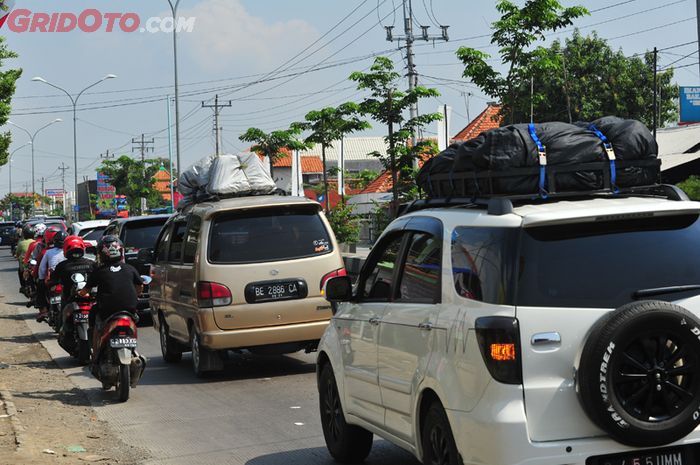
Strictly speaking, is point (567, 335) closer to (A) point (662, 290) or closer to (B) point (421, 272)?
(A) point (662, 290)

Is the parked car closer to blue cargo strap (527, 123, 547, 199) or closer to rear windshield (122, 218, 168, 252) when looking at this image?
rear windshield (122, 218, 168, 252)

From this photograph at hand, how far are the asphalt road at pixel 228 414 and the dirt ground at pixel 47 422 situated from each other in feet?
0.59

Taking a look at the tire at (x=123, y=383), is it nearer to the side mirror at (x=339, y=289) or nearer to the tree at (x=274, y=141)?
the side mirror at (x=339, y=289)

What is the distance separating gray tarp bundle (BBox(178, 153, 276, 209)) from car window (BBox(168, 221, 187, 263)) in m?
0.51

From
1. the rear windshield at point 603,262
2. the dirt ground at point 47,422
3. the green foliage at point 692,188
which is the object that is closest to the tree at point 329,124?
the green foliage at point 692,188

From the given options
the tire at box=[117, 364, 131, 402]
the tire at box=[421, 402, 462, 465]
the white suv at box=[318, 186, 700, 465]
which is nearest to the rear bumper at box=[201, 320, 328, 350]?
the tire at box=[117, 364, 131, 402]

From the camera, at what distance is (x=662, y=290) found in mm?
5254

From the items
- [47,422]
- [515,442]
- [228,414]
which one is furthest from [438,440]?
[47,422]

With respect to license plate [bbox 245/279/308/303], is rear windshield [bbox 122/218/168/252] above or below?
above

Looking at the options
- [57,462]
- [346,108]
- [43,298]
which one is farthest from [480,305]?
[346,108]

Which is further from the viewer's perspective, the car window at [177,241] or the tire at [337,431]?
the car window at [177,241]

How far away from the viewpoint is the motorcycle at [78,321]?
1375cm

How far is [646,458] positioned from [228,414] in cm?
575

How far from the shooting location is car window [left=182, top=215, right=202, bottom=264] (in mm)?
12781
